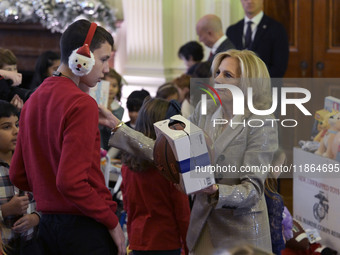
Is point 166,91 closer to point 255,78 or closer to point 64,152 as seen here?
point 255,78

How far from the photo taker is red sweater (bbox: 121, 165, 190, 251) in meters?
3.09

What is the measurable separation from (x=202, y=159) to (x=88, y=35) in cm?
61

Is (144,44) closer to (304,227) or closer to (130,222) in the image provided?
(304,227)

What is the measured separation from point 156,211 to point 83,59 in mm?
1133

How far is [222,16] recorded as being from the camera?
21.7ft

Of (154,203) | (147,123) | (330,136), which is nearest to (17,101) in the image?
(147,123)

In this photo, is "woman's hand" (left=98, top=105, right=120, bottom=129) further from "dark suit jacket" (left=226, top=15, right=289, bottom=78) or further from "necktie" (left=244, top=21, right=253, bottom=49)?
"necktie" (left=244, top=21, right=253, bottom=49)

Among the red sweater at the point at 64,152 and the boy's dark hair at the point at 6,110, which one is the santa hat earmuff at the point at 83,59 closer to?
the red sweater at the point at 64,152

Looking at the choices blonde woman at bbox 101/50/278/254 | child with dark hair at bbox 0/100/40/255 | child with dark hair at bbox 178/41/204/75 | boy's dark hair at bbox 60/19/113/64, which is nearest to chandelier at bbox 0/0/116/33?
child with dark hair at bbox 178/41/204/75

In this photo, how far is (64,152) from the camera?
7.01 feet

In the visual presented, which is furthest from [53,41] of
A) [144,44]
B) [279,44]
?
[279,44]

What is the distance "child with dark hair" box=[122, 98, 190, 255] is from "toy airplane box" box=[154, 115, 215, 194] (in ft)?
2.46

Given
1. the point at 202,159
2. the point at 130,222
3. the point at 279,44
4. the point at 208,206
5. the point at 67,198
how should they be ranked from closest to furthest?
the point at 67,198
the point at 202,159
the point at 208,206
the point at 130,222
the point at 279,44

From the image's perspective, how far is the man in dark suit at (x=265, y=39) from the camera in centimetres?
559
